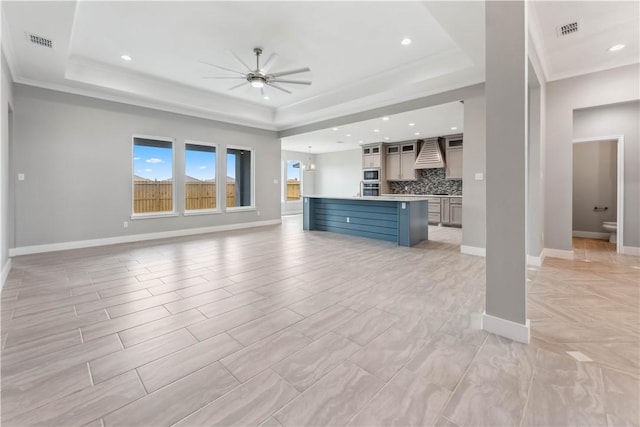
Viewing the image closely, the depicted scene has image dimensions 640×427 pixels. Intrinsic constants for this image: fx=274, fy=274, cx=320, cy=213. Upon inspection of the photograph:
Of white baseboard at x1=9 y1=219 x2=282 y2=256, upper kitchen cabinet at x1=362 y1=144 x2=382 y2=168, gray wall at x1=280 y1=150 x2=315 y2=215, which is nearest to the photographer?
white baseboard at x1=9 y1=219 x2=282 y2=256

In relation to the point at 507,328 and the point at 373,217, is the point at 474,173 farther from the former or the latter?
the point at 507,328

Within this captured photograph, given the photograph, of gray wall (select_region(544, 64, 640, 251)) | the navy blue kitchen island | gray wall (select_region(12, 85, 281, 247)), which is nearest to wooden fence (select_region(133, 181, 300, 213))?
gray wall (select_region(12, 85, 281, 247))

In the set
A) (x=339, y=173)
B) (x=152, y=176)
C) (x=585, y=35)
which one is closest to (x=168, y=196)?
(x=152, y=176)

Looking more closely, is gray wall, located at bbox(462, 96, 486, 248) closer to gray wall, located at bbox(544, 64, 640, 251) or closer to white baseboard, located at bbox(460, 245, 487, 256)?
white baseboard, located at bbox(460, 245, 487, 256)

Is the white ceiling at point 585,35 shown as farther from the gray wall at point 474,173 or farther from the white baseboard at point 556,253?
the white baseboard at point 556,253

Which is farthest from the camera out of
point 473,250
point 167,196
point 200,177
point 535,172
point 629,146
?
point 200,177

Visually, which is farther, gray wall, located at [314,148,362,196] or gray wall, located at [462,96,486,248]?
gray wall, located at [314,148,362,196]

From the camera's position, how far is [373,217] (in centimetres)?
612

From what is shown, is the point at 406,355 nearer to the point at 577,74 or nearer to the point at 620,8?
the point at 620,8

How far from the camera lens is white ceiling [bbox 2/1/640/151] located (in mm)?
3121

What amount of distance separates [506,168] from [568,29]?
2722 millimetres

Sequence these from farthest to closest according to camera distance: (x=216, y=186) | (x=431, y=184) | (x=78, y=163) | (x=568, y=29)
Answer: (x=431, y=184) < (x=216, y=186) < (x=78, y=163) < (x=568, y=29)

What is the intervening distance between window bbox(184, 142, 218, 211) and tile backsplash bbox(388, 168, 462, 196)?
6.22m

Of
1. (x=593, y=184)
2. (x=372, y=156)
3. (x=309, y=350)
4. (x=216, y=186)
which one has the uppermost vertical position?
(x=372, y=156)
